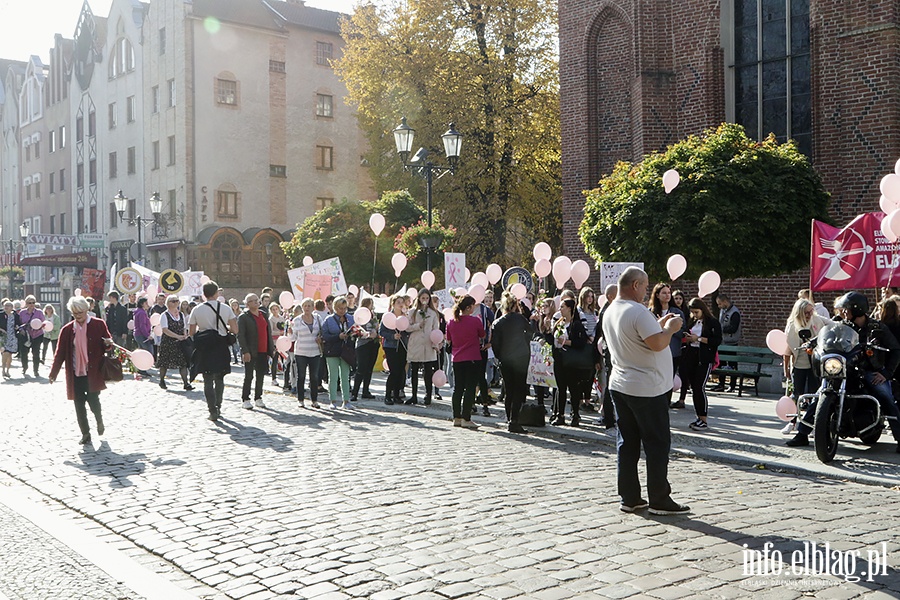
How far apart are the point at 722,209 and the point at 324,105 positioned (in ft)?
118

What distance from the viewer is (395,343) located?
50.3 feet

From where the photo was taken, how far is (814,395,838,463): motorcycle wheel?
9016 mm

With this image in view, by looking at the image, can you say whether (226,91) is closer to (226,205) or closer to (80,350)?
(226,205)

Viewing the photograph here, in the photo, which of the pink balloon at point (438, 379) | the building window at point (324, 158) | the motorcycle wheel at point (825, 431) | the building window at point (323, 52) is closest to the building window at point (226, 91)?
the building window at point (324, 158)

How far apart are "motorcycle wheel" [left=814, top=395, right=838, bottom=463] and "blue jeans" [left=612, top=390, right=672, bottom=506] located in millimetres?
2837

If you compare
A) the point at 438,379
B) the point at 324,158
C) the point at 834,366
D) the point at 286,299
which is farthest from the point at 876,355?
the point at 324,158

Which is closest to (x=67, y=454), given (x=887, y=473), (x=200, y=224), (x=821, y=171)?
(x=887, y=473)

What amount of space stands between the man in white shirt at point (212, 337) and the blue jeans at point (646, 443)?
7.59 meters

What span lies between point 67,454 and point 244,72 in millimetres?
40608

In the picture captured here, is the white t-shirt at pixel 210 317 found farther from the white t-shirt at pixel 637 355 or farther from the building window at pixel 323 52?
the building window at pixel 323 52

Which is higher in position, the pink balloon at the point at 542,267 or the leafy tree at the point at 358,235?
the leafy tree at the point at 358,235

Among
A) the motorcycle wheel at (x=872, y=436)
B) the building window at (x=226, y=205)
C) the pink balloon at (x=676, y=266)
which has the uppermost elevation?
the building window at (x=226, y=205)

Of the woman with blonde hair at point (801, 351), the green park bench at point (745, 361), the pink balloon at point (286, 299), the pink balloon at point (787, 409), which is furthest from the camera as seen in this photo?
the pink balloon at point (286, 299)

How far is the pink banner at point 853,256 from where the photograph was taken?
12.3 metres
